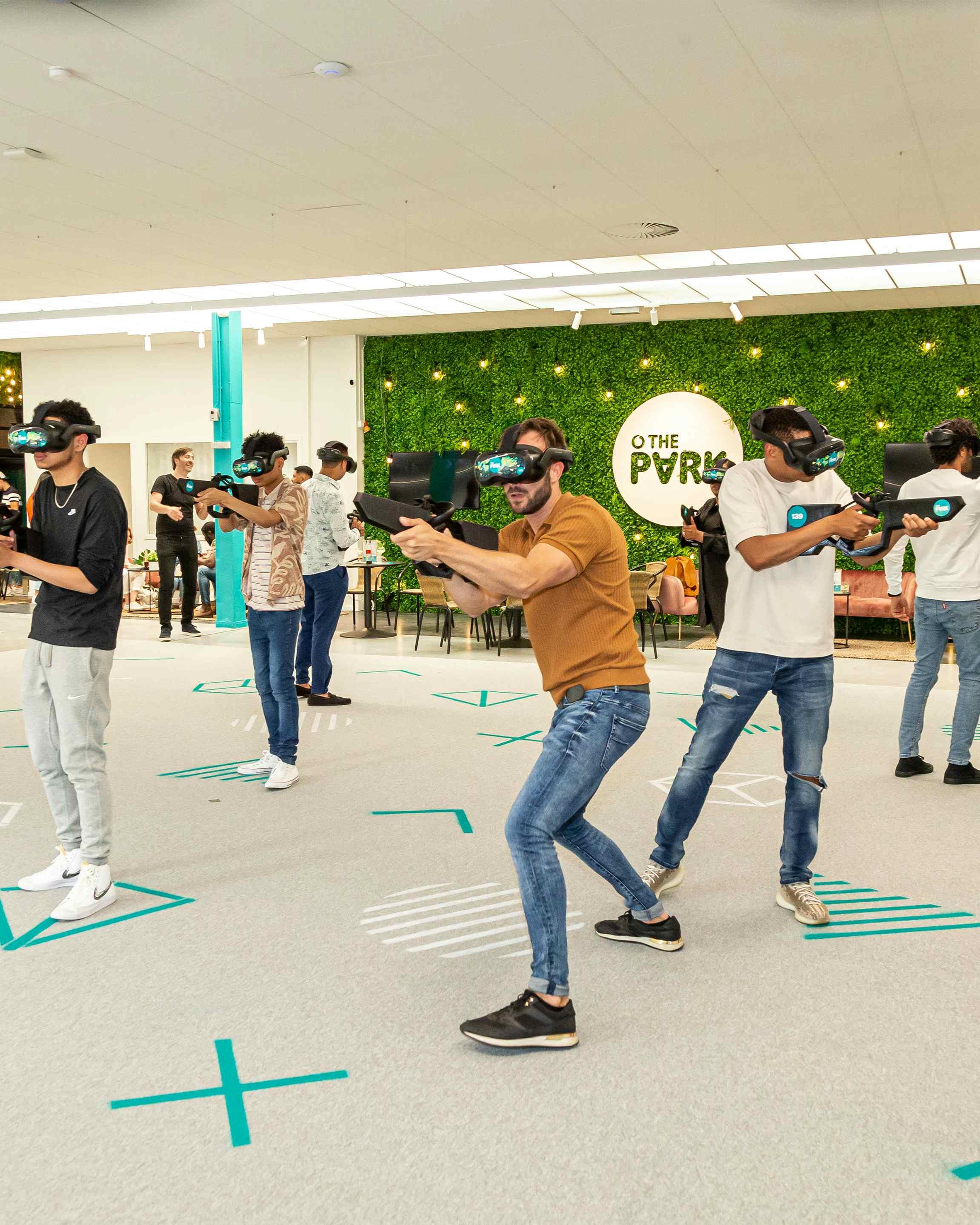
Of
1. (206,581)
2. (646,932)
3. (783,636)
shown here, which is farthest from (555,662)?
(206,581)

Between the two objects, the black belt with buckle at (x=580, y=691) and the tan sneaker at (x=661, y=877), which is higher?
A: the black belt with buckle at (x=580, y=691)

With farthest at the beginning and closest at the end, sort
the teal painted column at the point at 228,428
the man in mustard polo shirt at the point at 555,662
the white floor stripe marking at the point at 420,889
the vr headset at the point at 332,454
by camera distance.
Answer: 1. the teal painted column at the point at 228,428
2. the vr headset at the point at 332,454
3. the white floor stripe marking at the point at 420,889
4. the man in mustard polo shirt at the point at 555,662

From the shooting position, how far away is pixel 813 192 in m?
7.46

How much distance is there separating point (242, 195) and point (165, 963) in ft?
20.0

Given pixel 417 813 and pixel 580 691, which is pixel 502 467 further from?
pixel 417 813

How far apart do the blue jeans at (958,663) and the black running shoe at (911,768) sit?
0.12ft

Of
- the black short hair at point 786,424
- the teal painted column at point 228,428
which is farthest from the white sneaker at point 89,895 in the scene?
the teal painted column at point 228,428

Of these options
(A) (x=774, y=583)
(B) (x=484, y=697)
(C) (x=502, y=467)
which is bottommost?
(B) (x=484, y=697)

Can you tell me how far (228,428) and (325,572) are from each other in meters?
5.04

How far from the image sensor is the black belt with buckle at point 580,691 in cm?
290

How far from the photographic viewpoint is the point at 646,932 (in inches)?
134

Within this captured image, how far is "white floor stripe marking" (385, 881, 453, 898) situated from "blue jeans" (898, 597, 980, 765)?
2758 millimetres

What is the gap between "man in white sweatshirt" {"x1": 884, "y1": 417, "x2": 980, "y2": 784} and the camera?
5113 millimetres

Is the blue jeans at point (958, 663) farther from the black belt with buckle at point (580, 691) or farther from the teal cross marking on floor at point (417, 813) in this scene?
the black belt with buckle at point (580, 691)
